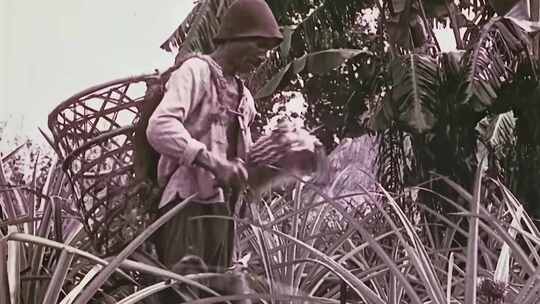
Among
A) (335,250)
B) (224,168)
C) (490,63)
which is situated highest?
(490,63)

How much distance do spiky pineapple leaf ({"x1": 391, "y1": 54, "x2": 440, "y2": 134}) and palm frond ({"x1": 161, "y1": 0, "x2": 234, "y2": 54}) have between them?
0.28 m

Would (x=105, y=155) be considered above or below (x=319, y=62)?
below

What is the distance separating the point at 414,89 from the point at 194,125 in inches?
13.8

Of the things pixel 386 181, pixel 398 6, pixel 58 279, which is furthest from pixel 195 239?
pixel 398 6

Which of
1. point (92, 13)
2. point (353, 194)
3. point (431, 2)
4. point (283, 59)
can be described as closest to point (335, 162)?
point (353, 194)

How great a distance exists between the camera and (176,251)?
3.60 feet

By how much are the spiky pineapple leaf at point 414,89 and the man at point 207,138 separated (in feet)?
0.75

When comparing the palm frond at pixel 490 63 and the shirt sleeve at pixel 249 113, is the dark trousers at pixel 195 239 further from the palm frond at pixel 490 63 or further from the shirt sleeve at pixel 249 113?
the palm frond at pixel 490 63

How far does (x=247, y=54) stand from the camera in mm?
1125

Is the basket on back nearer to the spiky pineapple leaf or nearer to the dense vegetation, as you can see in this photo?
the dense vegetation

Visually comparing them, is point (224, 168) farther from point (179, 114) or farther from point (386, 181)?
point (386, 181)

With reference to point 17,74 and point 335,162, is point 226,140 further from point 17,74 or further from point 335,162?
point 17,74

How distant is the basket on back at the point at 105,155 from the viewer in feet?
3.61

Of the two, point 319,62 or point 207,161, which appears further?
point 319,62
